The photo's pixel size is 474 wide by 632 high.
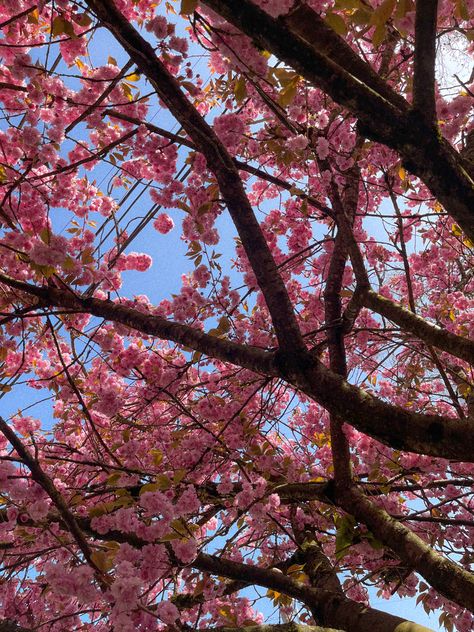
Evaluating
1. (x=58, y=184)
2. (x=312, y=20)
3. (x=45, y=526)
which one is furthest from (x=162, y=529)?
(x=58, y=184)

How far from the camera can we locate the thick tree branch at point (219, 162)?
2.01 metres

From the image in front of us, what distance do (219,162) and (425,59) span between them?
3.21 ft

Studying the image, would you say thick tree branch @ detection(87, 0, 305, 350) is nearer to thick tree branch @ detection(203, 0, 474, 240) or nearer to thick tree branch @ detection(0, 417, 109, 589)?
thick tree branch @ detection(203, 0, 474, 240)

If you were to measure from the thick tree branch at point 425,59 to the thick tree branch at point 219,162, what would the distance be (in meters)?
0.86

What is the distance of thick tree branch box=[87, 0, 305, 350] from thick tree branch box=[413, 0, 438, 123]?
86 centimetres

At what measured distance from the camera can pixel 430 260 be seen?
5.22 meters

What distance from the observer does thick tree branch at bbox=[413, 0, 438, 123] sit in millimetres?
1504

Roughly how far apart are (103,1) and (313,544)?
3.45 m

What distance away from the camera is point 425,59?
157cm

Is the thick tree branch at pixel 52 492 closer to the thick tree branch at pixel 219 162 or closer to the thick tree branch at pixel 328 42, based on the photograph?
the thick tree branch at pixel 219 162

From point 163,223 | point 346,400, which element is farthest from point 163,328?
point 163,223

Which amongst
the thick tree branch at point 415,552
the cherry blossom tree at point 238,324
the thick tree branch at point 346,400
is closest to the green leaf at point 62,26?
the cherry blossom tree at point 238,324

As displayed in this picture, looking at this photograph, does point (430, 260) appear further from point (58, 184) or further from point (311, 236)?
point (58, 184)

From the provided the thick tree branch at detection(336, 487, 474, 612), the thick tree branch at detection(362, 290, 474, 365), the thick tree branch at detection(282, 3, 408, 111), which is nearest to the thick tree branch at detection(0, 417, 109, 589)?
the thick tree branch at detection(336, 487, 474, 612)
